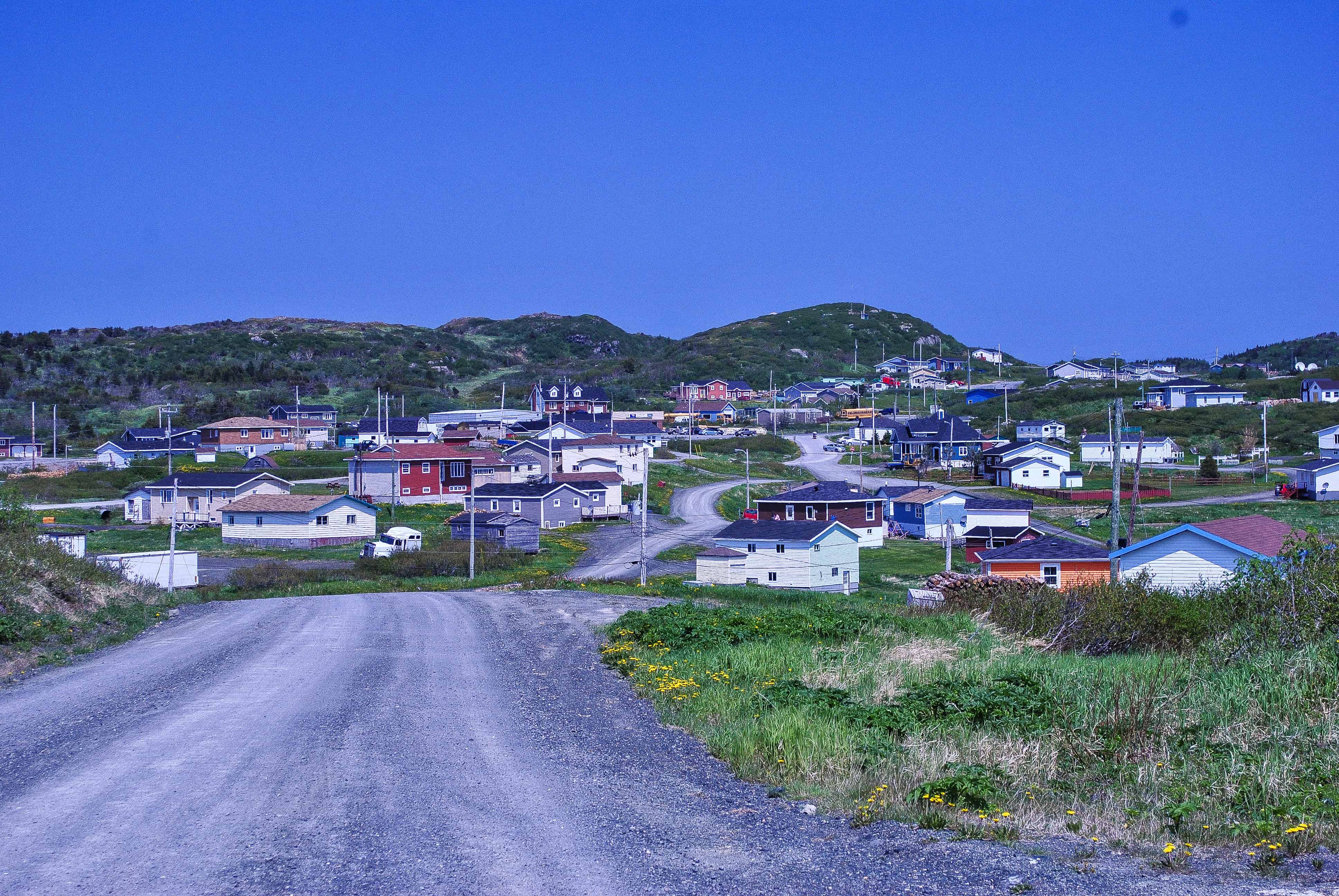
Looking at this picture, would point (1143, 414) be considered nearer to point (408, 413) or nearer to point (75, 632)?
point (408, 413)

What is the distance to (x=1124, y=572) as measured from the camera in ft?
91.8

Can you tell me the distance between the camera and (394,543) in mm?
44562

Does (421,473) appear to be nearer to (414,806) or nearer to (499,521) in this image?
(499,521)

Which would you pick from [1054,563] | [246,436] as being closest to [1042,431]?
[1054,563]

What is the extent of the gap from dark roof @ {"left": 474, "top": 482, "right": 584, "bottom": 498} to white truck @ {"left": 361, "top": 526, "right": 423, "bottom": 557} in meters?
9.47

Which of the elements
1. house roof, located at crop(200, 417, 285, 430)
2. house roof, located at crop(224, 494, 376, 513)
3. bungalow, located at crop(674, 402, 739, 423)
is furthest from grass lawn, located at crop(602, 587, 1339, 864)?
bungalow, located at crop(674, 402, 739, 423)

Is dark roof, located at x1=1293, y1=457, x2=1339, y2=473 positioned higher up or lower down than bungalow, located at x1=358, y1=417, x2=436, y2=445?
lower down

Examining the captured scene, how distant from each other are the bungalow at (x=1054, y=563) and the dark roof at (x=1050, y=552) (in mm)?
11

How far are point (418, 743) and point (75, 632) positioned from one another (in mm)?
10389

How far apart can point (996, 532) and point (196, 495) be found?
43.1 metres

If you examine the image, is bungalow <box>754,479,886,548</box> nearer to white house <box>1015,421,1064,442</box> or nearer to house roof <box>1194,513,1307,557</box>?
house roof <box>1194,513,1307,557</box>

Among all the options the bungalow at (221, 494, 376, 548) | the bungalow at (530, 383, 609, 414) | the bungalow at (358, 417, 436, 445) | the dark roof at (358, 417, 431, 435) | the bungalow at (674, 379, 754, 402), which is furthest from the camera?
the bungalow at (674, 379, 754, 402)

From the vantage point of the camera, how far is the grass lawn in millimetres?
7051

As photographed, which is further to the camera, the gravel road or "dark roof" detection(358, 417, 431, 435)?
"dark roof" detection(358, 417, 431, 435)
